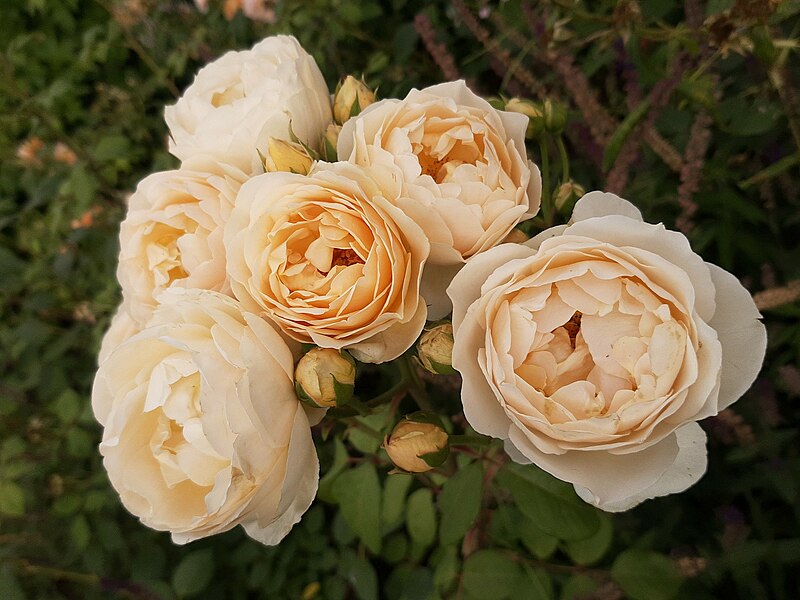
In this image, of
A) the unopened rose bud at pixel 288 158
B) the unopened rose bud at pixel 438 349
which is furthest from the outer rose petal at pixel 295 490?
the unopened rose bud at pixel 288 158

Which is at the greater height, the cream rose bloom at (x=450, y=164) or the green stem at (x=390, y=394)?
the cream rose bloom at (x=450, y=164)

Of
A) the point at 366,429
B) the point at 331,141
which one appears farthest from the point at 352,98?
the point at 366,429

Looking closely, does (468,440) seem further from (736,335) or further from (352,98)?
(352,98)

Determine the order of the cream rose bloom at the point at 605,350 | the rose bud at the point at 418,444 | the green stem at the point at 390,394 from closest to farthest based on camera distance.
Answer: the cream rose bloom at the point at 605,350 < the rose bud at the point at 418,444 < the green stem at the point at 390,394

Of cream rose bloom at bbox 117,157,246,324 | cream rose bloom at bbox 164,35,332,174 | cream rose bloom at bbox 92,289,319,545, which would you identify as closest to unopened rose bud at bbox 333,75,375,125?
cream rose bloom at bbox 164,35,332,174

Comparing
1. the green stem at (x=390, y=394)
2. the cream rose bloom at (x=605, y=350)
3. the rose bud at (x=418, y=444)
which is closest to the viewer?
the cream rose bloom at (x=605, y=350)

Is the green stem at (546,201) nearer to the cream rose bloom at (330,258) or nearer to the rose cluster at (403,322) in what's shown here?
the rose cluster at (403,322)
